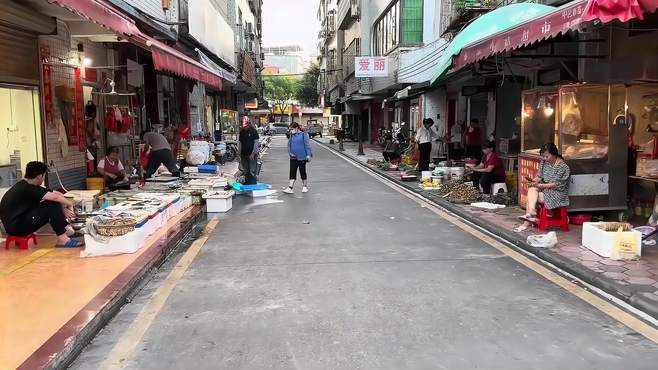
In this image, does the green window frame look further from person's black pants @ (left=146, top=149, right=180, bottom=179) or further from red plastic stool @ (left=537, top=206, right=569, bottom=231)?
red plastic stool @ (left=537, top=206, right=569, bottom=231)

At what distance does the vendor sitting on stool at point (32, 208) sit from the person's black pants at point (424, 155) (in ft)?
36.7

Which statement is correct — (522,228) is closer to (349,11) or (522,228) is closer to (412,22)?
(412,22)

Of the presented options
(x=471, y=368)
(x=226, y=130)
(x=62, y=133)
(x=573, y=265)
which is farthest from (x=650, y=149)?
(x=226, y=130)

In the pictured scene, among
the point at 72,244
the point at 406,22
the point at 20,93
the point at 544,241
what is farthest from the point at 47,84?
the point at 406,22

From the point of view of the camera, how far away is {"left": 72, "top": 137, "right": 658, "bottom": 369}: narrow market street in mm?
4250

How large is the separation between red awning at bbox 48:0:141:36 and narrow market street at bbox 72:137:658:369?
3.02 m

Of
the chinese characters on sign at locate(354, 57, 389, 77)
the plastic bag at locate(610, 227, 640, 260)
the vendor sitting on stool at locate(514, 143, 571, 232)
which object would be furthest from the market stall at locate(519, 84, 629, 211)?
the chinese characters on sign at locate(354, 57, 389, 77)

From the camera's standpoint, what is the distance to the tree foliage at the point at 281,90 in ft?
317

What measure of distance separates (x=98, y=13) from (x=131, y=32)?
4.58ft

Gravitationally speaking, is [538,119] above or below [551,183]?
above

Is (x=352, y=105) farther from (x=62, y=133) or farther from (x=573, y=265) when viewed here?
(x=573, y=265)

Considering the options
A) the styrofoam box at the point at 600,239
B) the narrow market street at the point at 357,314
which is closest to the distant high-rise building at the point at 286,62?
the narrow market street at the point at 357,314

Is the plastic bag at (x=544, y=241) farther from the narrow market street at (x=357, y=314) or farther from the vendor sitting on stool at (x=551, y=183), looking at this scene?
the vendor sitting on stool at (x=551, y=183)

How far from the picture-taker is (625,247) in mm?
6766
